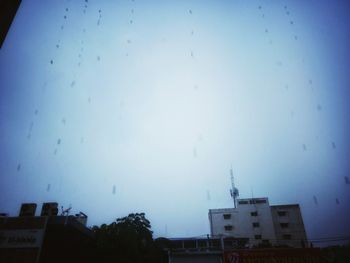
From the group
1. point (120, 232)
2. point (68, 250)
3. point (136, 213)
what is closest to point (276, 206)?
point (136, 213)

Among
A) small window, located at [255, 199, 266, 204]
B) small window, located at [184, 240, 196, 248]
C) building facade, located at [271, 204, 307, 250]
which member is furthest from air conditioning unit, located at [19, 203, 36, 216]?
building facade, located at [271, 204, 307, 250]

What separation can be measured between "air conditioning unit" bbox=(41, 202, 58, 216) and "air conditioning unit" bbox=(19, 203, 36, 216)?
732 mm

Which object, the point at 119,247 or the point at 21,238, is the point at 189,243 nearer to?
the point at 119,247

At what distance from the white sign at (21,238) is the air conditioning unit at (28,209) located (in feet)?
5.62

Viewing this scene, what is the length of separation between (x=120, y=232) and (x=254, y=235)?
29.8 metres

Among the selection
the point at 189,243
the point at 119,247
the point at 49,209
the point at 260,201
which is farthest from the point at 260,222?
the point at 49,209

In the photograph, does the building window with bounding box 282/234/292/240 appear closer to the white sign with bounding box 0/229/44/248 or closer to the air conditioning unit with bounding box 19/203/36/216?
the white sign with bounding box 0/229/44/248

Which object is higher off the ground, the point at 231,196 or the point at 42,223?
the point at 231,196

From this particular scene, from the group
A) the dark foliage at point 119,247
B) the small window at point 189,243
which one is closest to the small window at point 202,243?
the small window at point 189,243

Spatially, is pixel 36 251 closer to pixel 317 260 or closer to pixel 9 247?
pixel 9 247

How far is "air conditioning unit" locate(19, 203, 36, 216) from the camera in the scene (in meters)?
20.7

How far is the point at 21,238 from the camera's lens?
61.8 feet

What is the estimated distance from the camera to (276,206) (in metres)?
51.3

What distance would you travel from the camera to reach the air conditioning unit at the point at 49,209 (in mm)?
20928
